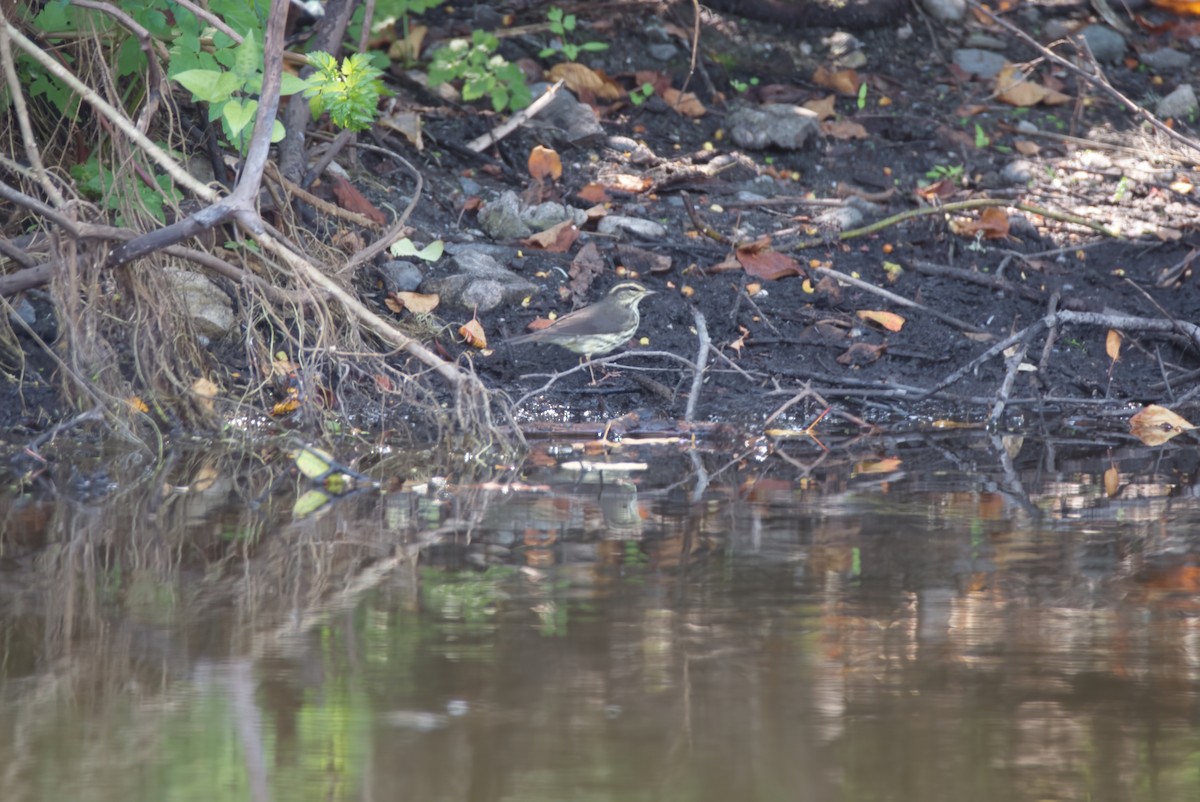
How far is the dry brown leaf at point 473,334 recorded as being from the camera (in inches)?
236

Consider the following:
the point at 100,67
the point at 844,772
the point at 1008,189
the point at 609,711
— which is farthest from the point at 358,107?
the point at 1008,189

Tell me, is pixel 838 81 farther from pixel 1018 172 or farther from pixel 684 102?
pixel 1018 172

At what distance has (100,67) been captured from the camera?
5461mm

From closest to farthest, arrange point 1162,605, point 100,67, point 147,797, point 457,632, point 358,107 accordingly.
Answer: point 147,797
point 457,632
point 1162,605
point 358,107
point 100,67

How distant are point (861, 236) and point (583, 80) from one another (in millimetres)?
2243

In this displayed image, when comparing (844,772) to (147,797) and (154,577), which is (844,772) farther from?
(154,577)

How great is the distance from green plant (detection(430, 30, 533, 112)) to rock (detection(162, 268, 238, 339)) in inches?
96.6

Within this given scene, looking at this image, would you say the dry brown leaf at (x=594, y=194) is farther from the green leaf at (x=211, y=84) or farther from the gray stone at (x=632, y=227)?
the green leaf at (x=211, y=84)

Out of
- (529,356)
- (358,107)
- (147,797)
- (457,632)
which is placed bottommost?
(147,797)

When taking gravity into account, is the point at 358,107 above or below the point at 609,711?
above

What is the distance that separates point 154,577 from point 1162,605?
241 cm

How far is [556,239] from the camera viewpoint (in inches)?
271

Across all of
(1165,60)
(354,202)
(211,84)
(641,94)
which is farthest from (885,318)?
(1165,60)

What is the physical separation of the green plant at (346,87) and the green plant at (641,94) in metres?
3.44
